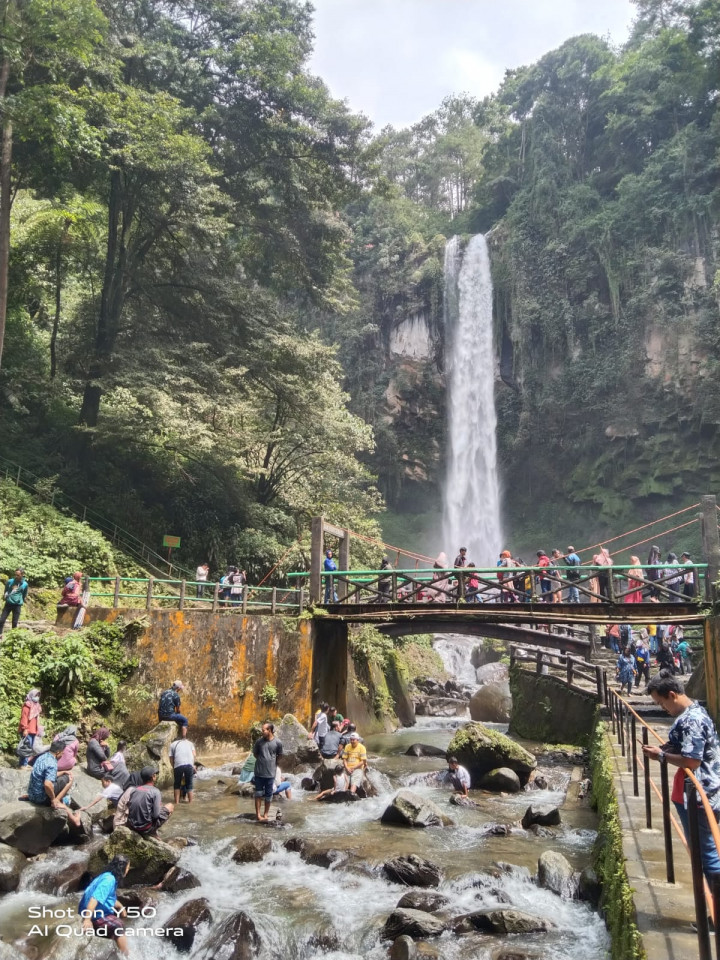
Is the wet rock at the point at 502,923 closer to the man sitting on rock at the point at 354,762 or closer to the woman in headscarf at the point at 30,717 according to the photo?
the man sitting on rock at the point at 354,762

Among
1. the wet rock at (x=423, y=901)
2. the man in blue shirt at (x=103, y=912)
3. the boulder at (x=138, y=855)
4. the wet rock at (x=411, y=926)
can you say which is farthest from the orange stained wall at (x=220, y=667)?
→ the wet rock at (x=411, y=926)

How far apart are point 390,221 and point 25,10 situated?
34.6 m

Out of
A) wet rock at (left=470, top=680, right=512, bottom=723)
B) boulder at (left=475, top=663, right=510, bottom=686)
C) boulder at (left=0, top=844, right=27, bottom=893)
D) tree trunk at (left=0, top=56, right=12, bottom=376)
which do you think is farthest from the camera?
boulder at (left=475, top=663, right=510, bottom=686)

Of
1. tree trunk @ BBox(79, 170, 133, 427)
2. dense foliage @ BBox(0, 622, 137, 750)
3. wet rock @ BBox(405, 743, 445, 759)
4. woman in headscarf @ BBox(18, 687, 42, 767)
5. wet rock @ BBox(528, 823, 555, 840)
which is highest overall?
tree trunk @ BBox(79, 170, 133, 427)

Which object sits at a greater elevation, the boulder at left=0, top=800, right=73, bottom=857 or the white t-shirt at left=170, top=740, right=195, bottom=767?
the white t-shirt at left=170, top=740, right=195, bottom=767

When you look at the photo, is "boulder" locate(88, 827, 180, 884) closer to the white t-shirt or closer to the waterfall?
the white t-shirt

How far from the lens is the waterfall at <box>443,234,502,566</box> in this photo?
146 ft

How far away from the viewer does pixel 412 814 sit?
1135cm

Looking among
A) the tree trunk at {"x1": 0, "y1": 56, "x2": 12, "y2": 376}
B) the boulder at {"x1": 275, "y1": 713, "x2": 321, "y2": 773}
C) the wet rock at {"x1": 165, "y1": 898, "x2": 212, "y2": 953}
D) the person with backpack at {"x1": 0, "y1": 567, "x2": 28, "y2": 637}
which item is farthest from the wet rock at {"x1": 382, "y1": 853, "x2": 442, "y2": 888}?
the tree trunk at {"x1": 0, "y1": 56, "x2": 12, "y2": 376}

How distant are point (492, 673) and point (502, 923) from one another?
23516mm

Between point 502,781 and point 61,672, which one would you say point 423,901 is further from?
point 61,672

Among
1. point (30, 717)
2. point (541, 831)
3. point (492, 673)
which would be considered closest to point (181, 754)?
point (30, 717)

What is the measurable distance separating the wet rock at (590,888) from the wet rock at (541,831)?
7.58 feet

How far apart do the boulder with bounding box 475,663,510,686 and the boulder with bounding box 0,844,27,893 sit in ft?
76.6
